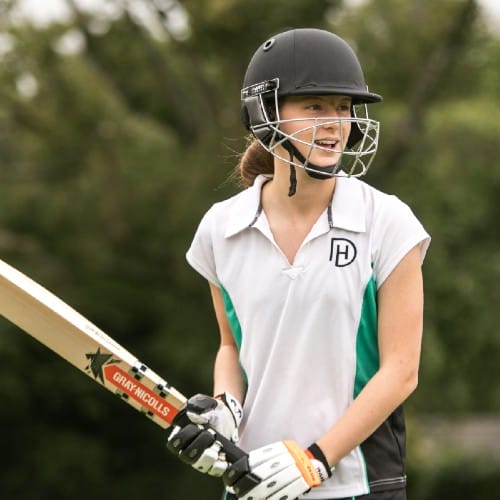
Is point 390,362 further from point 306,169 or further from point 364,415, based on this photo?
point 306,169

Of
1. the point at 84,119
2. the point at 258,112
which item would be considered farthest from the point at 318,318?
the point at 84,119

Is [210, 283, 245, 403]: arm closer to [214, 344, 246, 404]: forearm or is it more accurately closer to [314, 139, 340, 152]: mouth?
[214, 344, 246, 404]: forearm

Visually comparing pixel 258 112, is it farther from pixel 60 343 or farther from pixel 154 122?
pixel 154 122

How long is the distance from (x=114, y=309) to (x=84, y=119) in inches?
96.6

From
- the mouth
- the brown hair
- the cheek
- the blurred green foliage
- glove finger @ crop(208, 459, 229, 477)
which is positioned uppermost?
the blurred green foliage

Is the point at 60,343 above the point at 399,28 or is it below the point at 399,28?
below

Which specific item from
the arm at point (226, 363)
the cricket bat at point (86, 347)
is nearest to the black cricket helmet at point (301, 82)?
the arm at point (226, 363)

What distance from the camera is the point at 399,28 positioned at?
16.4 meters

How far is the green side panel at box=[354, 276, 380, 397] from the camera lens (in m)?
3.29

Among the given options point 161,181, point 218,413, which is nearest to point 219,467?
point 218,413

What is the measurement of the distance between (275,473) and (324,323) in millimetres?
413

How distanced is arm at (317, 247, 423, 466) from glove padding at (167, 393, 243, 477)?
0.26m

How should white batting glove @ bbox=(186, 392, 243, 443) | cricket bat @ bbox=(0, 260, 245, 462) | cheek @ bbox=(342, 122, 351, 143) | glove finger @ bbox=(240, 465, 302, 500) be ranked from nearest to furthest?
glove finger @ bbox=(240, 465, 302, 500) → white batting glove @ bbox=(186, 392, 243, 443) → cheek @ bbox=(342, 122, 351, 143) → cricket bat @ bbox=(0, 260, 245, 462)

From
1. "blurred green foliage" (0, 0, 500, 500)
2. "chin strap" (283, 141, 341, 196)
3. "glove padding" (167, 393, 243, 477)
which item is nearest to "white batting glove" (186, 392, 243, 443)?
"glove padding" (167, 393, 243, 477)
